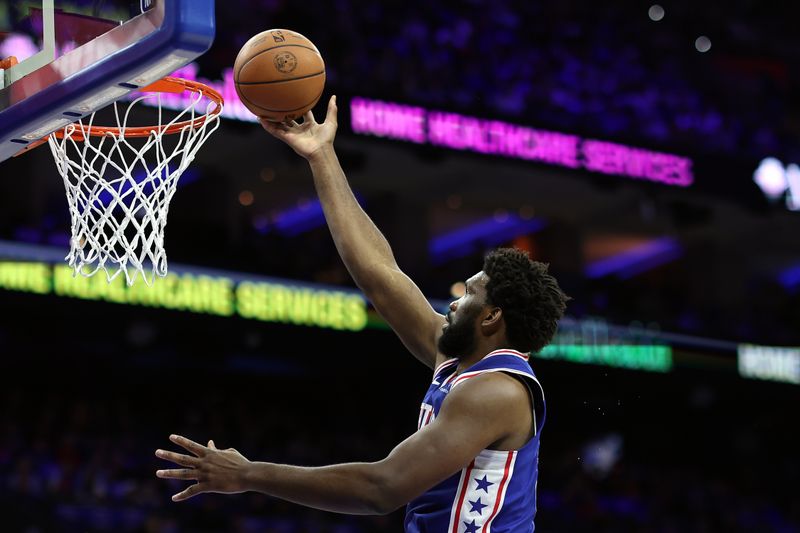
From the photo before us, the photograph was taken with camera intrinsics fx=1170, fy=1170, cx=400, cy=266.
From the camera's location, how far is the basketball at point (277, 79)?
357 cm

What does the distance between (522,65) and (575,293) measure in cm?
299

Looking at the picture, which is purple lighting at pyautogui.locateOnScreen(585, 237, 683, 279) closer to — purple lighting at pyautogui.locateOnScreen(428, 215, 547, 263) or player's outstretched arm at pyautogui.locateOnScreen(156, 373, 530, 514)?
purple lighting at pyautogui.locateOnScreen(428, 215, 547, 263)

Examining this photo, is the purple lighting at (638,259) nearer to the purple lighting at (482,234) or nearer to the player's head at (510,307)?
the purple lighting at (482,234)

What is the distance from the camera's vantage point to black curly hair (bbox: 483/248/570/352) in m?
3.03

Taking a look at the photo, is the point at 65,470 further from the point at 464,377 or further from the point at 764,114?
the point at 764,114

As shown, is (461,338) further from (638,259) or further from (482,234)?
(638,259)

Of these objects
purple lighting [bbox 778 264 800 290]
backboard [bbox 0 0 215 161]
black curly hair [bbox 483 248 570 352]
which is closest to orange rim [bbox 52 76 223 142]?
backboard [bbox 0 0 215 161]

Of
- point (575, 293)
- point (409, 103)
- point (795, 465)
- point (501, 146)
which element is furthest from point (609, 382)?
point (409, 103)

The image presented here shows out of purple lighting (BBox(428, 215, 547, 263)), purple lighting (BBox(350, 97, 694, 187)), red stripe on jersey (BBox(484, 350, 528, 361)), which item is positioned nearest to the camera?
red stripe on jersey (BBox(484, 350, 528, 361))

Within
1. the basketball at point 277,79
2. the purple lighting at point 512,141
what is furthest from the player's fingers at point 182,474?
the purple lighting at point 512,141

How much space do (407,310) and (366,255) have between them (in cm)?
21

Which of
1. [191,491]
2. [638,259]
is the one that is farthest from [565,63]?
[191,491]

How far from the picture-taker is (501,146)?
12867mm

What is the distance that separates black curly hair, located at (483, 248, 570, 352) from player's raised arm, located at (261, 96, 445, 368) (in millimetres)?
433
